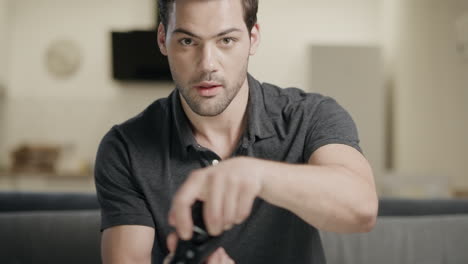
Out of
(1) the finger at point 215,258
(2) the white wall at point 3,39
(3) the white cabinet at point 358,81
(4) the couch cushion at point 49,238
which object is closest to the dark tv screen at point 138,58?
(2) the white wall at point 3,39

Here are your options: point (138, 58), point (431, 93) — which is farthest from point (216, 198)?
point (138, 58)

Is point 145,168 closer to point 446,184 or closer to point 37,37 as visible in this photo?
point 446,184

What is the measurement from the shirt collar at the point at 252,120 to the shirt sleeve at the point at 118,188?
0.47ft

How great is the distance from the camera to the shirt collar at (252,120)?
1.22 metres

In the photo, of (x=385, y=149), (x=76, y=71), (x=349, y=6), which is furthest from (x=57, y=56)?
(x=385, y=149)

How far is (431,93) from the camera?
4.02 m

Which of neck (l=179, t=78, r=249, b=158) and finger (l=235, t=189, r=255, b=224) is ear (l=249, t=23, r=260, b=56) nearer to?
neck (l=179, t=78, r=249, b=158)

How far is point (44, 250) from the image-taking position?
1683 millimetres

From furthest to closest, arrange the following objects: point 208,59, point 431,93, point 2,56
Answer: point 2,56 < point 431,93 < point 208,59

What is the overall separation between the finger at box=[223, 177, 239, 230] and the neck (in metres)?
0.61

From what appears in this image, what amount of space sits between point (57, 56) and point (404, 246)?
15.5 ft

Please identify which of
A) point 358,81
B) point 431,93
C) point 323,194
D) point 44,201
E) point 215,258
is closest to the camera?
point 323,194

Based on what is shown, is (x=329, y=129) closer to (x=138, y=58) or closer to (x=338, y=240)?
(x=338, y=240)

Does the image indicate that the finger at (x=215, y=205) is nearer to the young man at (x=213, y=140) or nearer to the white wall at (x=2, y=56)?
the young man at (x=213, y=140)
